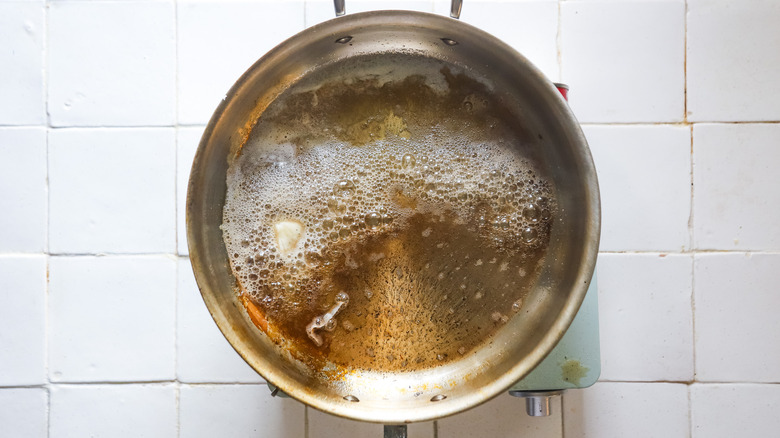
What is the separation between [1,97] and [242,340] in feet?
1.96

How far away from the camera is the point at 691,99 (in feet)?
2.79

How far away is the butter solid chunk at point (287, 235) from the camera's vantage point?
69 cm

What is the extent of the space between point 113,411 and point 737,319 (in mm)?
990

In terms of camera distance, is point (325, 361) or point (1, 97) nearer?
point (325, 361)

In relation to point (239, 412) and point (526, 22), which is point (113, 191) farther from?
point (526, 22)

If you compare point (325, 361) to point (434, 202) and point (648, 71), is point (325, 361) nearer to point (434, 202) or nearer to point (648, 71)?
point (434, 202)

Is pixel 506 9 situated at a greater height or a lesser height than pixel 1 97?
greater

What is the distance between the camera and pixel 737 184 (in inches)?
33.5

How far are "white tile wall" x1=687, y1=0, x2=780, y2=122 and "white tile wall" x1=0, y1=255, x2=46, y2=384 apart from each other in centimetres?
107

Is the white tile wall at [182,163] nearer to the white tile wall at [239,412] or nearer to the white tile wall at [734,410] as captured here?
the white tile wall at [239,412]

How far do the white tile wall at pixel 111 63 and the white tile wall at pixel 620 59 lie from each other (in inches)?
24.8

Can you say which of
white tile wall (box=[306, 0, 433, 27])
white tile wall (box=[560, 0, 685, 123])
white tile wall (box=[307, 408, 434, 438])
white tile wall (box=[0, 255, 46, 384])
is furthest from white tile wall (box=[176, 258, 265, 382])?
white tile wall (box=[560, 0, 685, 123])

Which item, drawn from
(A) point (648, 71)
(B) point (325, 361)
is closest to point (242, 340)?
(B) point (325, 361)

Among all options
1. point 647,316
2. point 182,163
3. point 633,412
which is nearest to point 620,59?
point 647,316
